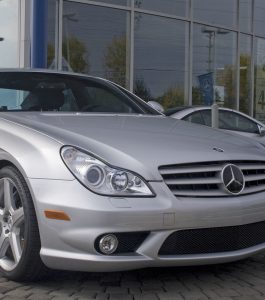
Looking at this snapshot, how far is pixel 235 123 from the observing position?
33.0ft

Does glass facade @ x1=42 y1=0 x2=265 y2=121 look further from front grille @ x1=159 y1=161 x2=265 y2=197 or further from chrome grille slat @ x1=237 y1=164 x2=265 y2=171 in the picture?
front grille @ x1=159 y1=161 x2=265 y2=197

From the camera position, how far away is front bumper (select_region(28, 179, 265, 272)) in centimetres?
347

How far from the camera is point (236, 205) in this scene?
12.3 ft

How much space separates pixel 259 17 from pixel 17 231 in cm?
1387

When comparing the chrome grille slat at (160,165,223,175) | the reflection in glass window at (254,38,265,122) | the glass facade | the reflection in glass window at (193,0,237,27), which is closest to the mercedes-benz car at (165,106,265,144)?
the glass facade

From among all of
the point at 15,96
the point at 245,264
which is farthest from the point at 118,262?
the point at 15,96

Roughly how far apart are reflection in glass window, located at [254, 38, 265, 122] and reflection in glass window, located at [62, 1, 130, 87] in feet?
15.9

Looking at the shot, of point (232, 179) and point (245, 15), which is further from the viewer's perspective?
point (245, 15)

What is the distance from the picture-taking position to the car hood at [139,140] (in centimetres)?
370

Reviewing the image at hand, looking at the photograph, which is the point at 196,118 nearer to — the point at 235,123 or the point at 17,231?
the point at 235,123

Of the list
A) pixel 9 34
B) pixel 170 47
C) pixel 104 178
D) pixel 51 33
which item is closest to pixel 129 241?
pixel 104 178

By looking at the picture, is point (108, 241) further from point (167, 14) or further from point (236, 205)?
point (167, 14)

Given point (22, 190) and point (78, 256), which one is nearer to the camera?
point (78, 256)

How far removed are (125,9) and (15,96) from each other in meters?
8.38
